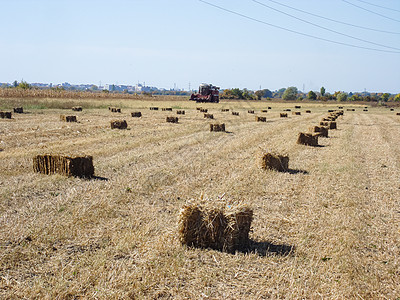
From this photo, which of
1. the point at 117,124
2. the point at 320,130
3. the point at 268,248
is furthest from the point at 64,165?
the point at 320,130

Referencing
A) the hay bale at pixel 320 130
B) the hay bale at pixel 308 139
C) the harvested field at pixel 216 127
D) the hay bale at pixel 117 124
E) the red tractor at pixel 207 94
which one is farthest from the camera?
the red tractor at pixel 207 94

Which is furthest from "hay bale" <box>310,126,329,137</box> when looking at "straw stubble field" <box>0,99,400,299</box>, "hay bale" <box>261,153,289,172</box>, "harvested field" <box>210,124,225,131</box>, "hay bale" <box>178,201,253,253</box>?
"hay bale" <box>178,201,253,253</box>

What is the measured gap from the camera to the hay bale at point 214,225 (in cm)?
641

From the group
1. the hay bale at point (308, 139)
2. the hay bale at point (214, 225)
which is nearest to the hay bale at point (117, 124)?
the hay bale at point (308, 139)

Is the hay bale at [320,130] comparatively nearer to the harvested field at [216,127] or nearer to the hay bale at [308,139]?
the hay bale at [308,139]

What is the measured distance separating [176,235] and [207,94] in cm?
7354

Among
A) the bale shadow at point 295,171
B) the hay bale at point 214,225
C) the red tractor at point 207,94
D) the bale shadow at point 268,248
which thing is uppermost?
the red tractor at point 207,94

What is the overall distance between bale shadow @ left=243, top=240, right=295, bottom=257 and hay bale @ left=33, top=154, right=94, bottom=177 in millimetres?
5755

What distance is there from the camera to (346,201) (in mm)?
9273

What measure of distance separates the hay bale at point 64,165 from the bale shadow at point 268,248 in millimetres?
5755

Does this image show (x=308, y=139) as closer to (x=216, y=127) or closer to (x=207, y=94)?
(x=216, y=127)

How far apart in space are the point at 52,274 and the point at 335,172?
31.4 feet

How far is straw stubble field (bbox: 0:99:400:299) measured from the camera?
17.4ft

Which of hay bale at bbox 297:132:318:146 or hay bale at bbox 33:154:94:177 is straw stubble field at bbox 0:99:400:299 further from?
hay bale at bbox 297:132:318:146
